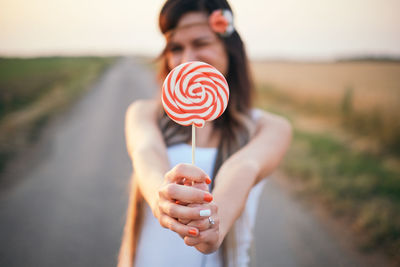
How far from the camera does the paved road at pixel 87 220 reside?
3.09m

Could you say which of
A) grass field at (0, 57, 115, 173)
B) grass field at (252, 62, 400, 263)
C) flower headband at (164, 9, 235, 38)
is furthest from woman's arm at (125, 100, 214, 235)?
grass field at (0, 57, 115, 173)

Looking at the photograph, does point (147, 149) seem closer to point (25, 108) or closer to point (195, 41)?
point (195, 41)

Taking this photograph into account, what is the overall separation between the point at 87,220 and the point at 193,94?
10.5 ft

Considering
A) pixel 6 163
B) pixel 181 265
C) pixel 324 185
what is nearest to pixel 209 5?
pixel 181 265

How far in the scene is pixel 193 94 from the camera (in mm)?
1306

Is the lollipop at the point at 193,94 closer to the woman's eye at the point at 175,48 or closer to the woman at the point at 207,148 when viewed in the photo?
the woman at the point at 207,148

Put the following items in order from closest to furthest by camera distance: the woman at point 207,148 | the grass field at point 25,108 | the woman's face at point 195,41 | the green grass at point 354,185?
the woman at point 207,148 → the woman's face at point 195,41 → the green grass at point 354,185 → the grass field at point 25,108

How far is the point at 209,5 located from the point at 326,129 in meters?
6.55

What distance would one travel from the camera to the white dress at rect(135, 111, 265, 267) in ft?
5.23

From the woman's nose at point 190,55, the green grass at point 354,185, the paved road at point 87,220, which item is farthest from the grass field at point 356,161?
the woman's nose at point 190,55

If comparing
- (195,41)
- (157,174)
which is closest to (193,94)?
(157,174)

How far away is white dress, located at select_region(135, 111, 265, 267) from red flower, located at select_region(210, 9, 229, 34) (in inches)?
30.8

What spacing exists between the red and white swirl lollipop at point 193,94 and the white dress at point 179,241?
1.59 ft

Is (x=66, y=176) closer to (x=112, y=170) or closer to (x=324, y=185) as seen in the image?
(x=112, y=170)
